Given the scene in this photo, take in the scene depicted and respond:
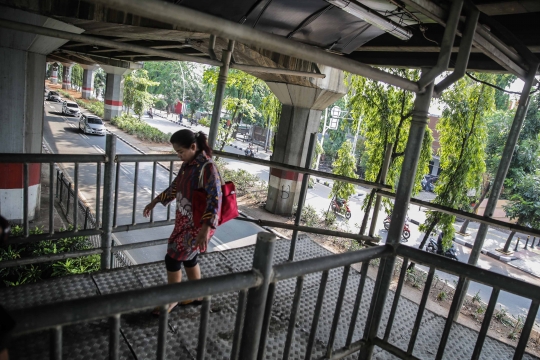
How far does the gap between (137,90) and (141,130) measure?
5650mm

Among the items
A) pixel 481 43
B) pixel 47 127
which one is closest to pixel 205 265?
pixel 481 43

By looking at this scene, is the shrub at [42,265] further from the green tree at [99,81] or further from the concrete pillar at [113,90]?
the green tree at [99,81]

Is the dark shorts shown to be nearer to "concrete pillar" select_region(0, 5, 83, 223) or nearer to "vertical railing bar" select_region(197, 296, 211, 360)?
"vertical railing bar" select_region(197, 296, 211, 360)

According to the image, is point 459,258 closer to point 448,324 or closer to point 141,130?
point 448,324

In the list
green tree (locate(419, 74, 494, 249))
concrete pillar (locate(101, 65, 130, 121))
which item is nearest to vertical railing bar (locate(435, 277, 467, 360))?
green tree (locate(419, 74, 494, 249))

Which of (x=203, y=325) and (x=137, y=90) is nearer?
(x=203, y=325)

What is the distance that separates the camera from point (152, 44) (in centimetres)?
1055

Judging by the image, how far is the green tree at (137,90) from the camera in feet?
96.0

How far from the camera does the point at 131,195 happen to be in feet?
44.4

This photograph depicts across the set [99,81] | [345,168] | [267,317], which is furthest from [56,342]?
[99,81]

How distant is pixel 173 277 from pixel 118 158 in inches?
49.9

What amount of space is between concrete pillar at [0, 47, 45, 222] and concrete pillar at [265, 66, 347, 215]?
7.22m

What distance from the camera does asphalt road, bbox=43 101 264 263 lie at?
10125 millimetres

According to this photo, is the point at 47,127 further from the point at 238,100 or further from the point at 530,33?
the point at 530,33
